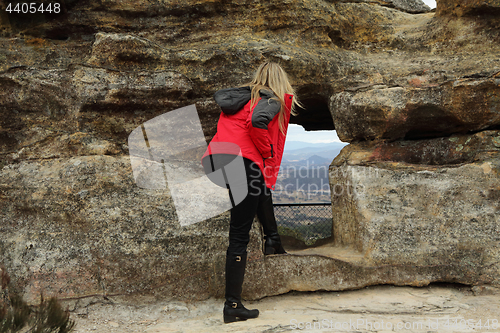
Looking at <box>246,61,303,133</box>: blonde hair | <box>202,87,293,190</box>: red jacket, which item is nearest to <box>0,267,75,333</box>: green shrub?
→ <box>202,87,293,190</box>: red jacket

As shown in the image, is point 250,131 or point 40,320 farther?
point 250,131

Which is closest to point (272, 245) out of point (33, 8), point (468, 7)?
point (468, 7)

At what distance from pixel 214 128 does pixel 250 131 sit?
2.11 m

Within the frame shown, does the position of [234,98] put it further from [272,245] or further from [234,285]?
[272,245]

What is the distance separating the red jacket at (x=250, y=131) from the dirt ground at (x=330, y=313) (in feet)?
4.52

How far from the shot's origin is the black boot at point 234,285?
3.43 meters

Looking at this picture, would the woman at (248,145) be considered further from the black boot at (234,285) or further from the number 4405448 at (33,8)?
the number 4405448 at (33,8)

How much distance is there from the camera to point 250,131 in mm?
3377

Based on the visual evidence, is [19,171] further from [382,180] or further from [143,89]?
[382,180]

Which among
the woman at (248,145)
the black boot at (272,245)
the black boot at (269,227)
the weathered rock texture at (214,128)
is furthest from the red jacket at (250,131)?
the weathered rock texture at (214,128)

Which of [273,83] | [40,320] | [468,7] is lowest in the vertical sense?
[40,320]

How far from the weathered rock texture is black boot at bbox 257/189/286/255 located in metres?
0.19

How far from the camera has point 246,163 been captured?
135 inches

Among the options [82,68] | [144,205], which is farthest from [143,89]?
[144,205]
